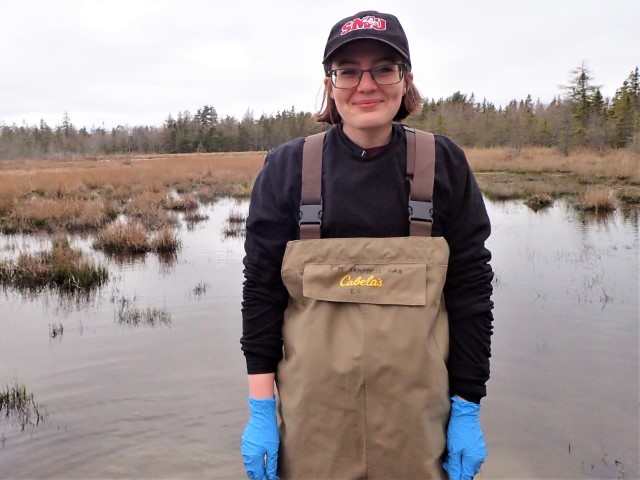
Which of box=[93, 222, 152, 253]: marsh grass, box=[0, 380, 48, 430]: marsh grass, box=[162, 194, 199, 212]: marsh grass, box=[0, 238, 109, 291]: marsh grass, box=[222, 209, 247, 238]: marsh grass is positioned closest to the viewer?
box=[0, 380, 48, 430]: marsh grass

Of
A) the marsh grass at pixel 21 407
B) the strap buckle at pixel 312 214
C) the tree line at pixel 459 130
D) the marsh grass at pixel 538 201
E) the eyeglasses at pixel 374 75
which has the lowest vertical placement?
the marsh grass at pixel 21 407

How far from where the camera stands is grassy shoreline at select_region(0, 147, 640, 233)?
14.9m

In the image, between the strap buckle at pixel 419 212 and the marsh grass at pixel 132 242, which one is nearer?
the strap buckle at pixel 419 212

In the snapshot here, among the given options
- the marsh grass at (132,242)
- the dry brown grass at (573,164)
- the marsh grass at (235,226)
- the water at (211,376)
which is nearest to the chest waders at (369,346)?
the water at (211,376)

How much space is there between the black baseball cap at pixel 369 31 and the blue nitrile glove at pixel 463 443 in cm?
128

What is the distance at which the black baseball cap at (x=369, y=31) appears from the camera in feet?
5.89

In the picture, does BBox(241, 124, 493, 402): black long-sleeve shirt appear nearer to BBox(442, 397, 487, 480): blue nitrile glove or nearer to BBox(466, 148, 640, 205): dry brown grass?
BBox(442, 397, 487, 480): blue nitrile glove

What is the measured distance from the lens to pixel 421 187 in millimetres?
1847

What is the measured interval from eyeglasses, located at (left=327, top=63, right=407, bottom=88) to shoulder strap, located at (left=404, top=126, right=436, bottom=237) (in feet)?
0.83

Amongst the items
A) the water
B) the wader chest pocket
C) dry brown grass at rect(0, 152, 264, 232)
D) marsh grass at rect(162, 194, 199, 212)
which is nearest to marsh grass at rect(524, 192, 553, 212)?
→ the water

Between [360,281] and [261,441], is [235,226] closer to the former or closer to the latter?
[261,441]

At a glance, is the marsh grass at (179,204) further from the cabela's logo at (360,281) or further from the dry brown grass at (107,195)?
the cabela's logo at (360,281)

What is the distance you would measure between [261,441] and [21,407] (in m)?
4.03

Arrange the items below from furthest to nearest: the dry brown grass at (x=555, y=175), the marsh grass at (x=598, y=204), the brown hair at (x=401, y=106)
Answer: the dry brown grass at (x=555, y=175) < the marsh grass at (x=598, y=204) < the brown hair at (x=401, y=106)
